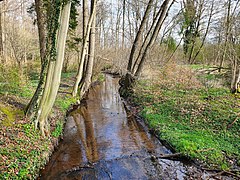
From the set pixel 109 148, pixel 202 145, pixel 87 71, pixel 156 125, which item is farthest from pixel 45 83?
pixel 87 71

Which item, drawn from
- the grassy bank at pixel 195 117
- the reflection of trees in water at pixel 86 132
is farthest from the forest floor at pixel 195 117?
the reflection of trees in water at pixel 86 132

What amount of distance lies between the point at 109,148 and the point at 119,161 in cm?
96

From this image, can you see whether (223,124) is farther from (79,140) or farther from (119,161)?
(79,140)

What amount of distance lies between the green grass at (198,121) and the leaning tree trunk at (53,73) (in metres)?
4.25

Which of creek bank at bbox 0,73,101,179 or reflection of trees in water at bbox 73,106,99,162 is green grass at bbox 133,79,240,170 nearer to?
reflection of trees in water at bbox 73,106,99,162

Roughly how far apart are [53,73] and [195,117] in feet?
19.1

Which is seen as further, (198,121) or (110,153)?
(198,121)

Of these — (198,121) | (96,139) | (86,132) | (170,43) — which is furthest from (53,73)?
(170,43)

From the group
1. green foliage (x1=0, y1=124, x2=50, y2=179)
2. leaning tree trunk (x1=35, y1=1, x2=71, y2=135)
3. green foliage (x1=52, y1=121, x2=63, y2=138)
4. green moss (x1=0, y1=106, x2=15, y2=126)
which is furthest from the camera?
green foliage (x1=52, y1=121, x2=63, y2=138)

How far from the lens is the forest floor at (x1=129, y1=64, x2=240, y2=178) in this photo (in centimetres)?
658

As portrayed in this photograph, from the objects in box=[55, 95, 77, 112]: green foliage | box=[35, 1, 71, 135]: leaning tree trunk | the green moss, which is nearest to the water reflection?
box=[55, 95, 77, 112]: green foliage

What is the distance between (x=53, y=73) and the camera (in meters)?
6.98

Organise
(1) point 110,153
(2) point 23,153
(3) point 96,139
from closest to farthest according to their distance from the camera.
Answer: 1. (2) point 23,153
2. (1) point 110,153
3. (3) point 96,139

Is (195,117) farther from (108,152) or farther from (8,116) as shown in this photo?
(8,116)
